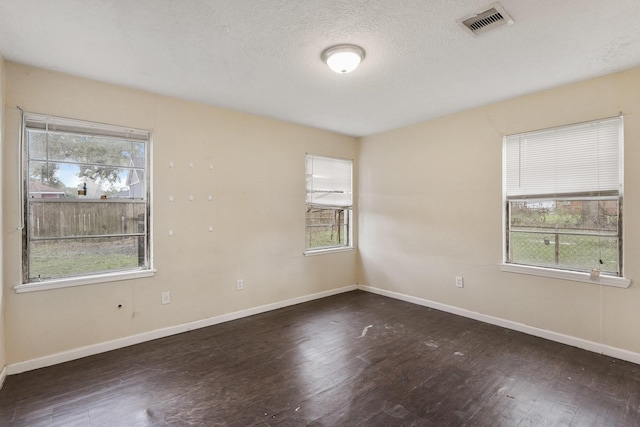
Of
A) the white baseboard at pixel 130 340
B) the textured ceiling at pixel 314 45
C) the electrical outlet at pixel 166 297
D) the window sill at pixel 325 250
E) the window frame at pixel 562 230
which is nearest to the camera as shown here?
the textured ceiling at pixel 314 45

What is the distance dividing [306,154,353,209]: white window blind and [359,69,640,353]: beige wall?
27 cm

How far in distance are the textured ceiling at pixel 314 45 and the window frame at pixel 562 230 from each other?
2.28 feet

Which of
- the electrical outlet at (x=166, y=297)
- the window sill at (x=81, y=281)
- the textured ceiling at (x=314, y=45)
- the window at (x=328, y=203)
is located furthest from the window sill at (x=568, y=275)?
the window sill at (x=81, y=281)

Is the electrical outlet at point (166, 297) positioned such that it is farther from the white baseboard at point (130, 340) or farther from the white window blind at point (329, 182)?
the white window blind at point (329, 182)

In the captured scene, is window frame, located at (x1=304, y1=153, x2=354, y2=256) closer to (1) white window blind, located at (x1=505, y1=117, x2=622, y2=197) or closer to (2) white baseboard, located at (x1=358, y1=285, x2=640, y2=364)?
(2) white baseboard, located at (x1=358, y1=285, x2=640, y2=364)

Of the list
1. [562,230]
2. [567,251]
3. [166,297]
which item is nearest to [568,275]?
[567,251]

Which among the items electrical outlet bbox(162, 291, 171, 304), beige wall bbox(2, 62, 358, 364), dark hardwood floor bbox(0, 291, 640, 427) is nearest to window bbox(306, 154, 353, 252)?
beige wall bbox(2, 62, 358, 364)

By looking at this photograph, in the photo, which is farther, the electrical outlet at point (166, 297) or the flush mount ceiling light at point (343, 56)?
the electrical outlet at point (166, 297)

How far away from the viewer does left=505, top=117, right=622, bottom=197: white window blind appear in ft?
9.43

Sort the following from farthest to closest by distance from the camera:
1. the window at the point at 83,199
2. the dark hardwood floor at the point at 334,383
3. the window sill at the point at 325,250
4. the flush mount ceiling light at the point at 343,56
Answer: the window sill at the point at 325,250 < the window at the point at 83,199 < the flush mount ceiling light at the point at 343,56 < the dark hardwood floor at the point at 334,383

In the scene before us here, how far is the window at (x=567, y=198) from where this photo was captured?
2875 millimetres

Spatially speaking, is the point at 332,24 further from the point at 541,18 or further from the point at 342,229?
the point at 342,229

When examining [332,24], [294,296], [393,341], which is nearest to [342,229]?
[294,296]

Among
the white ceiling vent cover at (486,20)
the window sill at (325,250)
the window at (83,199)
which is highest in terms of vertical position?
the white ceiling vent cover at (486,20)
